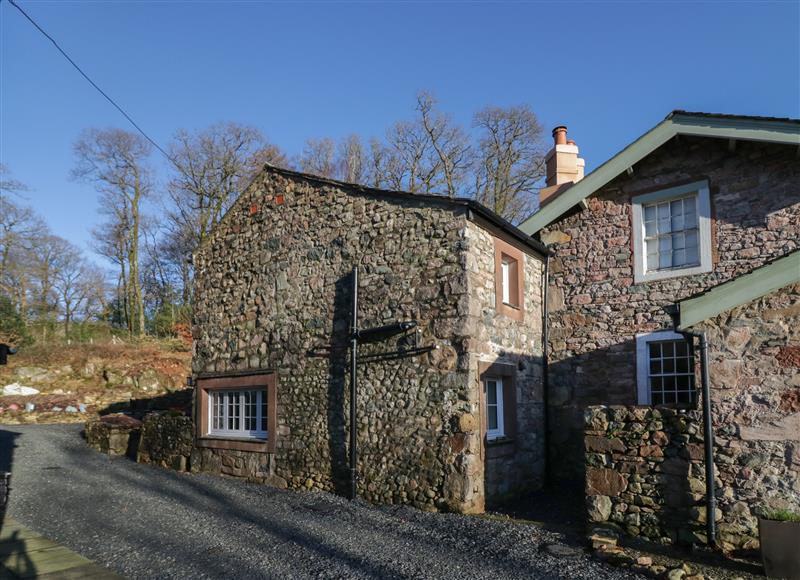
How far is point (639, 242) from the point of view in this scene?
10531 mm

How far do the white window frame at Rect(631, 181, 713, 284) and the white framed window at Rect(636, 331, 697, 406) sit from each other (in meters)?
0.99

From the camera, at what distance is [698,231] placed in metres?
9.98

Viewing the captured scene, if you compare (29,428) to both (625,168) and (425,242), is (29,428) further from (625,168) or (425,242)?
(625,168)

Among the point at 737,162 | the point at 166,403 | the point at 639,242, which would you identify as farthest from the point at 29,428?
the point at 737,162

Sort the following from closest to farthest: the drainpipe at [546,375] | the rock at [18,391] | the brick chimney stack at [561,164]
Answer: the drainpipe at [546,375]
the brick chimney stack at [561,164]
the rock at [18,391]

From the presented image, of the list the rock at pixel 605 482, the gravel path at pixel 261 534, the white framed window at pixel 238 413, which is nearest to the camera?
the gravel path at pixel 261 534

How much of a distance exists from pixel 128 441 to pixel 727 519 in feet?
41.6

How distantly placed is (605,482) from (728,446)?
1441 mm

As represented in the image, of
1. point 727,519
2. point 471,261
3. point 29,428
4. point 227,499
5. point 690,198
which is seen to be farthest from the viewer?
point 29,428

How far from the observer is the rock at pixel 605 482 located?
726 centimetres

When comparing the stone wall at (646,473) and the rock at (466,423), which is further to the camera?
the rock at (466,423)

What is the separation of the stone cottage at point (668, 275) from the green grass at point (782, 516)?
47cm

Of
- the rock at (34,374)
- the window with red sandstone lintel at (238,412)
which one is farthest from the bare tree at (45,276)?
the window with red sandstone lintel at (238,412)

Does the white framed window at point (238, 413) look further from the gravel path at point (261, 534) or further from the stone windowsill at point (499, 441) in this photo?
the stone windowsill at point (499, 441)
